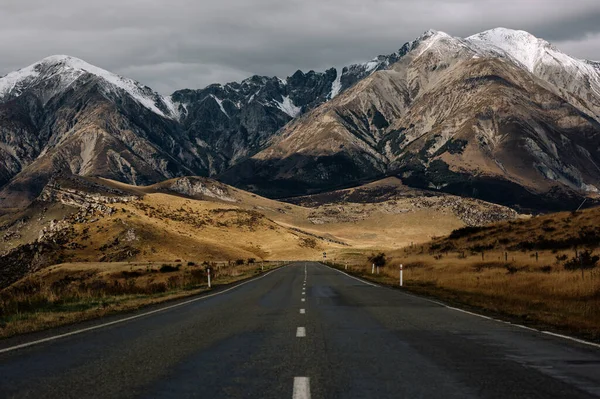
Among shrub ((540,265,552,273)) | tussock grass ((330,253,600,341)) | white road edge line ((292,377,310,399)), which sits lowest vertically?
tussock grass ((330,253,600,341))

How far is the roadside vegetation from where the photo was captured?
723 inches

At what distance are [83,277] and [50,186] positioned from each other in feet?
465

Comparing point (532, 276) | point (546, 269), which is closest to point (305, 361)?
point (532, 276)

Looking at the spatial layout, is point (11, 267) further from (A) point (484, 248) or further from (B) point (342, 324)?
(B) point (342, 324)

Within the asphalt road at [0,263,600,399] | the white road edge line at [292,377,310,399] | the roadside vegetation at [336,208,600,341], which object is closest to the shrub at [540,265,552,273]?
the roadside vegetation at [336,208,600,341]

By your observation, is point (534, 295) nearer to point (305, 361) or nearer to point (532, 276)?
point (532, 276)

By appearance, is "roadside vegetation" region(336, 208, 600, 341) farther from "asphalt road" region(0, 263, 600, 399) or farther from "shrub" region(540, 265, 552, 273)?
"asphalt road" region(0, 263, 600, 399)

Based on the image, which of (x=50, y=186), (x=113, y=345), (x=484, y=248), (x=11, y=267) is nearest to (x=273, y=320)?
(x=113, y=345)

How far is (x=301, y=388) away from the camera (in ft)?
26.8

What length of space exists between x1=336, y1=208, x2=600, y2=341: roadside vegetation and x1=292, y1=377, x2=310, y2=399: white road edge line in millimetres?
7919

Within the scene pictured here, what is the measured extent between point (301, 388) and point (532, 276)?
79.7 ft

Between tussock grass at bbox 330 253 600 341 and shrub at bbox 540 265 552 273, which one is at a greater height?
shrub at bbox 540 265 552 273

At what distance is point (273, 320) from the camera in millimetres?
17219

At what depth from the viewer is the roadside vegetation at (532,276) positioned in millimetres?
18359
